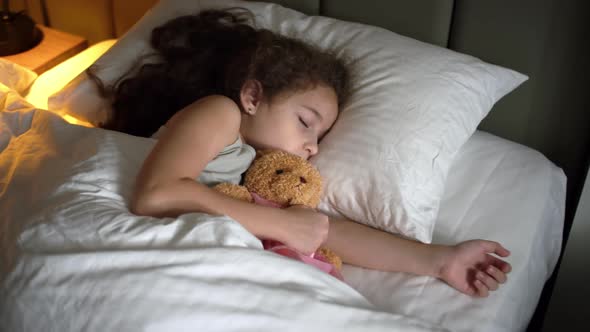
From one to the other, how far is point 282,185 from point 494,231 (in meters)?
0.43

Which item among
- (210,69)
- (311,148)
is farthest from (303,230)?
(210,69)

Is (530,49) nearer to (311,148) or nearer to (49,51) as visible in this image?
(311,148)

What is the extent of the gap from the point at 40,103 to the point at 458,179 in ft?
3.57

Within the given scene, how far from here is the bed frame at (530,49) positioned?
1.16 metres

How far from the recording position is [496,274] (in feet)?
3.21

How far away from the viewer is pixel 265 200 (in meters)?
1.05

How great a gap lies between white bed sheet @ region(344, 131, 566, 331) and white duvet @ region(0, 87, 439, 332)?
0.14 m

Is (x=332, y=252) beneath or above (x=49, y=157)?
beneath

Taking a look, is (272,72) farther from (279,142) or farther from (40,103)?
(40,103)

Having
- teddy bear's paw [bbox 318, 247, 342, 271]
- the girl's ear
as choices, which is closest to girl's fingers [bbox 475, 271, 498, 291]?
teddy bear's paw [bbox 318, 247, 342, 271]

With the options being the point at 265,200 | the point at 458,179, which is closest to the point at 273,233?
the point at 265,200

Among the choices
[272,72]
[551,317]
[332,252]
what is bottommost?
[551,317]

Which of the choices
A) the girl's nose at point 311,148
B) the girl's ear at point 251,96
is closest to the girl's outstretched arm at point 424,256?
the girl's nose at point 311,148

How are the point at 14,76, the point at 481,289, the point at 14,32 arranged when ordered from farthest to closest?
the point at 14,32 < the point at 14,76 < the point at 481,289
